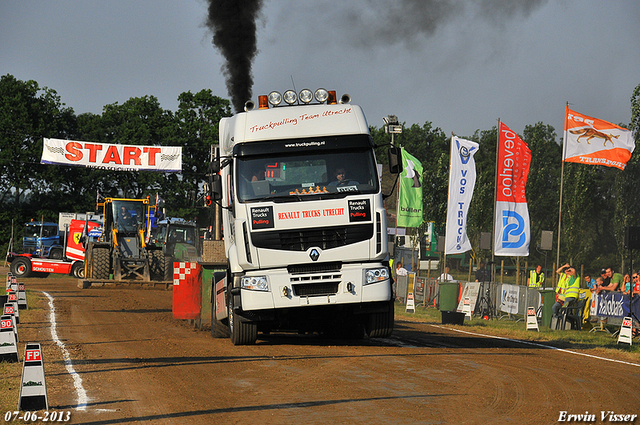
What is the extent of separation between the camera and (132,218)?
30516 mm

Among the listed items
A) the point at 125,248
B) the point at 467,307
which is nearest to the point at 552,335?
the point at 467,307

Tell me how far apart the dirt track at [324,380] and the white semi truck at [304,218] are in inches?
35.5

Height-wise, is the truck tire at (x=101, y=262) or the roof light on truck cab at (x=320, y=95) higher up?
the roof light on truck cab at (x=320, y=95)

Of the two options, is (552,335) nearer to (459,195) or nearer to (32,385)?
(459,195)

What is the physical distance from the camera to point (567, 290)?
19.6 metres

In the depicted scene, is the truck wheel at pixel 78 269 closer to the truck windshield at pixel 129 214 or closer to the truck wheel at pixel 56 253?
the truck windshield at pixel 129 214

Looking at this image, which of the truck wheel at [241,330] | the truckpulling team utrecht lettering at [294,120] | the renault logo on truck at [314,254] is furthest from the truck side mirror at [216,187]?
the renault logo on truck at [314,254]

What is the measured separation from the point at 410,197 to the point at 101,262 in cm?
1239

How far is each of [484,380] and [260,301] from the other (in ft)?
12.5

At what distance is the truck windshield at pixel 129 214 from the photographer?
30.4 metres

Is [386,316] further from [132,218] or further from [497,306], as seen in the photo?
[132,218]

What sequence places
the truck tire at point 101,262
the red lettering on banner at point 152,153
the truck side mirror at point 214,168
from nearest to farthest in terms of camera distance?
the truck side mirror at point 214,168 → the truck tire at point 101,262 → the red lettering on banner at point 152,153

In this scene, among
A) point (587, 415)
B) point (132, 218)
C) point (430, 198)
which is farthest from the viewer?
point (430, 198)

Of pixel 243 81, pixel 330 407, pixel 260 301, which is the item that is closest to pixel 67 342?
pixel 260 301
